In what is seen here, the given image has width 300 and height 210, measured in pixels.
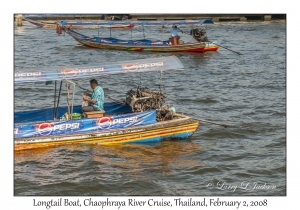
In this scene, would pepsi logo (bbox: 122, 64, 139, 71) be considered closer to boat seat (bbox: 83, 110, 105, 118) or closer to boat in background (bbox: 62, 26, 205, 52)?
boat seat (bbox: 83, 110, 105, 118)

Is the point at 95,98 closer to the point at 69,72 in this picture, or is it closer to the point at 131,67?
the point at 69,72

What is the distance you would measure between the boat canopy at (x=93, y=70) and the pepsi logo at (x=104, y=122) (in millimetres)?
1153

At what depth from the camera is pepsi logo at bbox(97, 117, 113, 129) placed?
47.8 feet

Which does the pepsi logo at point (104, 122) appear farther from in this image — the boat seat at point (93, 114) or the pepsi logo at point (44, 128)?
the pepsi logo at point (44, 128)

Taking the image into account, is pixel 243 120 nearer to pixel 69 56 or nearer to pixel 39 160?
pixel 39 160

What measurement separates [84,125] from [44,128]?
1014 millimetres

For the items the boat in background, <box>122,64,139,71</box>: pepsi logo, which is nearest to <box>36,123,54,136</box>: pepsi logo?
<box>122,64,139,71</box>: pepsi logo

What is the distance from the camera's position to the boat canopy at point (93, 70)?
14.1m

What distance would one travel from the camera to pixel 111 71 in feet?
48.9

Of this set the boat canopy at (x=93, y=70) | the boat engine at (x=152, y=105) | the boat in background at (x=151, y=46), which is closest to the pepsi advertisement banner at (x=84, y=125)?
the boat engine at (x=152, y=105)

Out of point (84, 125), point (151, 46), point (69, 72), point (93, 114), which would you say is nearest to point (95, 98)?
point (93, 114)

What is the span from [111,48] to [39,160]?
19478 millimetres

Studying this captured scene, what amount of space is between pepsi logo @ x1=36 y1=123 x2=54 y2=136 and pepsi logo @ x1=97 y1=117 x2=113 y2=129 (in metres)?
1.21

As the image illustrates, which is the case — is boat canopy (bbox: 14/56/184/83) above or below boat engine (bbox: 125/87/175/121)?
above
